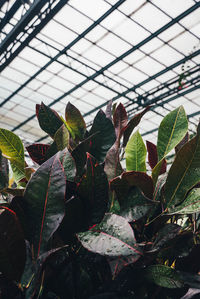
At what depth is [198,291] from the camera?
18.0 inches

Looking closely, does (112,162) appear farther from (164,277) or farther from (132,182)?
(164,277)

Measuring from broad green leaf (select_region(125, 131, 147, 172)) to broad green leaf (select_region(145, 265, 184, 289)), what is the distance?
0.64 feet

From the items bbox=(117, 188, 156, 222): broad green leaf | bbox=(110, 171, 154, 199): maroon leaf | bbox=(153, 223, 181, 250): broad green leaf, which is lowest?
bbox=(153, 223, 181, 250): broad green leaf

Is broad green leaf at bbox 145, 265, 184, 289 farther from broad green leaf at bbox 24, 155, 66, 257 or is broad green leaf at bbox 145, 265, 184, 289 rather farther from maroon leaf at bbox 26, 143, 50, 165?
maroon leaf at bbox 26, 143, 50, 165

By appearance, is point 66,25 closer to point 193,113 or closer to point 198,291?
point 193,113

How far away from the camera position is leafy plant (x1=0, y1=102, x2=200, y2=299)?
0.45 m

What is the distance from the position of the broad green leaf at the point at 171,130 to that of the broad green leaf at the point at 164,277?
227 mm

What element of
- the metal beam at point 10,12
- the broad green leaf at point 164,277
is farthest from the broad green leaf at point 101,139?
the metal beam at point 10,12

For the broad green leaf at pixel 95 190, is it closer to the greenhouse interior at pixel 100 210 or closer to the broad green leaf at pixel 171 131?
the greenhouse interior at pixel 100 210

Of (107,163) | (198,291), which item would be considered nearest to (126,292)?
(198,291)

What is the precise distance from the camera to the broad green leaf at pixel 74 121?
76 centimetres

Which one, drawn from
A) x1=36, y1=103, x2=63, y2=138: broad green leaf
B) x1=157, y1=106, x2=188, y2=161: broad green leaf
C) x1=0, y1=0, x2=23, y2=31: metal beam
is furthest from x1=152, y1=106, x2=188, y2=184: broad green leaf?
x1=0, y1=0, x2=23, y2=31: metal beam

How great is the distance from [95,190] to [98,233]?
0.07 meters

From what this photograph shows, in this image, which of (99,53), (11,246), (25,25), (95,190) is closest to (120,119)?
(95,190)
